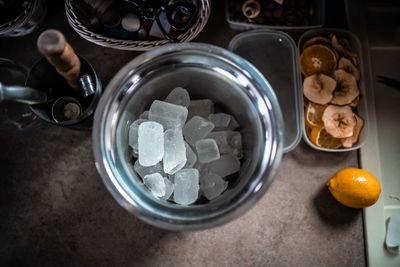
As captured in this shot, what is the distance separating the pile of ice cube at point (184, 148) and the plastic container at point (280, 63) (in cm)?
15

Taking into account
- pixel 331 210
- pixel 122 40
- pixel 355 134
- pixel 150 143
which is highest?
pixel 122 40

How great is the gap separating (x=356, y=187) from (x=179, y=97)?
0.36 metres

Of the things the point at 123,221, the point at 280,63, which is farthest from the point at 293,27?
the point at 123,221

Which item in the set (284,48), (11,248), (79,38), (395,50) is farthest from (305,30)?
(11,248)

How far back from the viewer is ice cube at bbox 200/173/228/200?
0.68m

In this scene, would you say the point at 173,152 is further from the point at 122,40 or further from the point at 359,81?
the point at 359,81

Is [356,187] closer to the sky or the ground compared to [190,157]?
closer to the ground

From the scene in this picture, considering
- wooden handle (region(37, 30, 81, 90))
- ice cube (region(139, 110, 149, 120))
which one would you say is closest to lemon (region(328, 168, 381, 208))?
ice cube (region(139, 110, 149, 120))

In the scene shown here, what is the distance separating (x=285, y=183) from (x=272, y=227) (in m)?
0.09

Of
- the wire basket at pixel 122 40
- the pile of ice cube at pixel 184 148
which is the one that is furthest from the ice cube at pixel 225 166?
the wire basket at pixel 122 40

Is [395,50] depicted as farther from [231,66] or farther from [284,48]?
[231,66]

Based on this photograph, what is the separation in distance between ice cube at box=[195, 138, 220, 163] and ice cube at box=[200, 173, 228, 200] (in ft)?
0.09

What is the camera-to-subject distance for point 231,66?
2.10ft

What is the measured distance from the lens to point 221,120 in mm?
727
